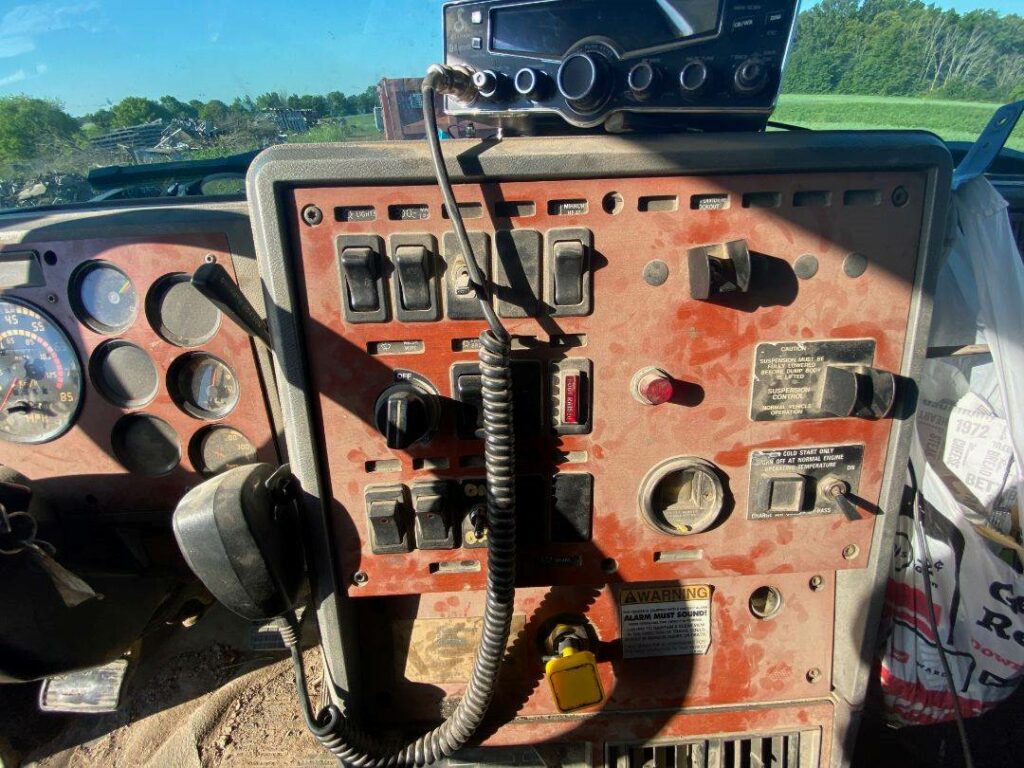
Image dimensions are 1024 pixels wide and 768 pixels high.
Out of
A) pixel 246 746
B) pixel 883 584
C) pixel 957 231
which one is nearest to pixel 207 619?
pixel 246 746

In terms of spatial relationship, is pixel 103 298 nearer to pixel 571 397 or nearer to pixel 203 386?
pixel 203 386

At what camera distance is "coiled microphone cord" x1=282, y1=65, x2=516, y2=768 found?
2.83ft

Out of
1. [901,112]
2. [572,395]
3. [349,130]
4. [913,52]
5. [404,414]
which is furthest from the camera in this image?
[901,112]

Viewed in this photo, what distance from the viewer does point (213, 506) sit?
90 centimetres

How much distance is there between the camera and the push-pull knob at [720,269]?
0.88m

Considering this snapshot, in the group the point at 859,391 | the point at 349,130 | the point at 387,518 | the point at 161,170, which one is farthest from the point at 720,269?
the point at 161,170

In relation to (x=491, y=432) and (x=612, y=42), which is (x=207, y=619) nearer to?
(x=491, y=432)

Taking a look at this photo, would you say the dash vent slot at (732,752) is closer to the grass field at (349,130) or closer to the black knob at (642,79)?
the black knob at (642,79)

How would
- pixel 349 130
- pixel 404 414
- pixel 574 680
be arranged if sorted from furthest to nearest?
1. pixel 349 130
2. pixel 574 680
3. pixel 404 414

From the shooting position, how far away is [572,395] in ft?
3.16

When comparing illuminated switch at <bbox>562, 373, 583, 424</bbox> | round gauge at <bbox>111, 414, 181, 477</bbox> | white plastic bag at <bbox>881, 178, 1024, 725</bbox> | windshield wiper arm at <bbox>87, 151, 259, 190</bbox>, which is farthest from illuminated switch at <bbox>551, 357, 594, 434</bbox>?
windshield wiper arm at <bbox>87, 151, 259, 190</bbox>

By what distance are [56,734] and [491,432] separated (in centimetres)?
198

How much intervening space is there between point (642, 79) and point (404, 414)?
63 centimetres

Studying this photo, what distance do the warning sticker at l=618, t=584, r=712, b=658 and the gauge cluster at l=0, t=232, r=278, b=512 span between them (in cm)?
85
